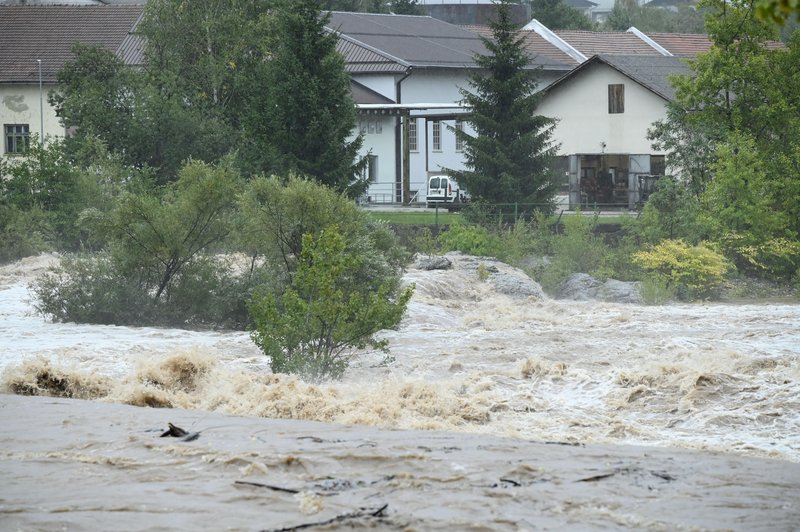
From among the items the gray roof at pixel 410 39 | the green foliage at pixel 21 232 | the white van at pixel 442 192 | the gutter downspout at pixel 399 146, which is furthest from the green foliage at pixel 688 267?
the gray roof at pixel 410 39

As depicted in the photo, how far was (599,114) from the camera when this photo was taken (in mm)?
Answer: 53250

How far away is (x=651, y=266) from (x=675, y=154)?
679cm

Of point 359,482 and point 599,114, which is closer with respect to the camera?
point 359,482

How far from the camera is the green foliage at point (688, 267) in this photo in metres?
33.9

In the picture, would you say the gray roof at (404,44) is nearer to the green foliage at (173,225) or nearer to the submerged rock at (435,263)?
the submerged rock at (435,263)

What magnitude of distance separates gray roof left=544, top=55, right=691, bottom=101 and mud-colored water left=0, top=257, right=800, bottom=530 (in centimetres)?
2365

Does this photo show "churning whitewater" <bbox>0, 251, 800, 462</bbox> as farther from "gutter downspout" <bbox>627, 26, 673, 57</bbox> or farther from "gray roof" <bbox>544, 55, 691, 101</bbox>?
"gutter downspout" <bbox>627, 26, 673, 57</bbox>

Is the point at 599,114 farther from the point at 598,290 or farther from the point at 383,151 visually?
the point at 598,290

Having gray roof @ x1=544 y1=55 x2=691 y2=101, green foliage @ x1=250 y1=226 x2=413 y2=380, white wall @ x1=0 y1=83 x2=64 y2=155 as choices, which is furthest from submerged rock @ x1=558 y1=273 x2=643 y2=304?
white wall @ x1=0 y1=83 x2=64 y2=155

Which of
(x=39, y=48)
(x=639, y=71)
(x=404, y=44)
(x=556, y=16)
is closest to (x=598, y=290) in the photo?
(x=639, y=71)

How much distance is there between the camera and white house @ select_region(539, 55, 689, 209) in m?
52.2

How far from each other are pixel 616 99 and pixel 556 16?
140 feet

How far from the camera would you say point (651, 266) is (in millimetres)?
34625

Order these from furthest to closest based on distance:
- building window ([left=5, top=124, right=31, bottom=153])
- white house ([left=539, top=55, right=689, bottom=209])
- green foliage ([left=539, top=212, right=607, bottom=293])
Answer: building window ([left=5, top=124, right=31, bottom=153]) < white house ([left=539, top=55, right=689, bottom=209]) < green foliage ([left=539, top=212, right=607, bottom=293])
